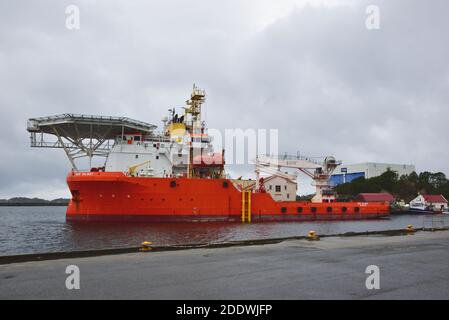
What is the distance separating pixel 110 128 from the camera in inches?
1193

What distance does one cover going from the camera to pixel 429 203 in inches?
2753

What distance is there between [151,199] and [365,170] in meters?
86.0

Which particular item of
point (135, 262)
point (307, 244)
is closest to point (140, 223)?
point (307, 244)

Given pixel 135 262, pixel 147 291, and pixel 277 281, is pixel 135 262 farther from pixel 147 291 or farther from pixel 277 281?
pixel 277 281

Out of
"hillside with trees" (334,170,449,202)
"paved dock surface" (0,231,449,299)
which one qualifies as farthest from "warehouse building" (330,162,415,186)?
"paved dock surface" (0,231,449,299)

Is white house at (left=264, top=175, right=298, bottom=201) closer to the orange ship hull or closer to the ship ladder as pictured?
the orange ship hull

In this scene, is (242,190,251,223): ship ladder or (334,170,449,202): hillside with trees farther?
(334,170,449,202): hillside with trees

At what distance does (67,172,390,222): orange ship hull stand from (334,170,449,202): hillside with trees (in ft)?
179

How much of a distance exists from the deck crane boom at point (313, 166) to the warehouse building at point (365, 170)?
66386 millimetres

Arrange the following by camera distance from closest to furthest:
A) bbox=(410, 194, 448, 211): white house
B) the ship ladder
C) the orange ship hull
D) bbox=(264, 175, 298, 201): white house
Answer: the orange ship hull → the ship ladder → bbox=(264, 175, 298, 201): white house → bbox=(410, 194, 448, 211): white house

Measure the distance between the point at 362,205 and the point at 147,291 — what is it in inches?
1490

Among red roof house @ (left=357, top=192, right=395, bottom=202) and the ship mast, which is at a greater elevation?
the ship mast

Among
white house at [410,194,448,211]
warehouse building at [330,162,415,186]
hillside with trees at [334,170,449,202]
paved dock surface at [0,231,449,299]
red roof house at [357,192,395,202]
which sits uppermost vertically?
warehouse building at [330,162,415,186]

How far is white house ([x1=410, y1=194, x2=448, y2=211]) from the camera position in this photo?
65.9 m
